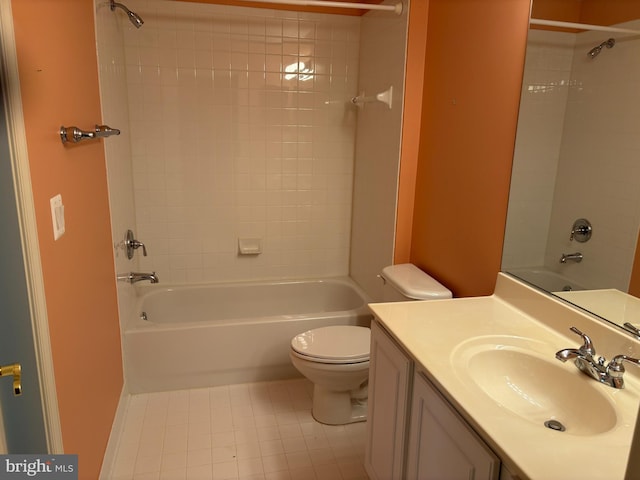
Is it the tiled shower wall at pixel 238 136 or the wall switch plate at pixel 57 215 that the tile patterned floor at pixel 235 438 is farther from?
the wall switch plate at pixel 57 215

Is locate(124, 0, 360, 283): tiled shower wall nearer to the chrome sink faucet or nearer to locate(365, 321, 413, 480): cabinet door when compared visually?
locate(365, 321, 413, 480): cabinet door

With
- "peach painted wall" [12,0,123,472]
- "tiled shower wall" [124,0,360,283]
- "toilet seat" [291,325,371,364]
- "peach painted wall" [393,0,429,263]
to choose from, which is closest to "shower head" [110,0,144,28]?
"tiled shower wall" [124,0,360,283]

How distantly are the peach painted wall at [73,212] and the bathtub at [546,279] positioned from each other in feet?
5.10

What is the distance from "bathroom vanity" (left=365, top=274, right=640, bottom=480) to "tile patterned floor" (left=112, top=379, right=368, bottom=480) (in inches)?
16.1

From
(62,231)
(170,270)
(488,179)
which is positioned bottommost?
(170,270)

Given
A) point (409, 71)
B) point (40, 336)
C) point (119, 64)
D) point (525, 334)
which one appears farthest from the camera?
point (119, 64)

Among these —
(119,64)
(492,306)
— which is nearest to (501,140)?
(492,306)

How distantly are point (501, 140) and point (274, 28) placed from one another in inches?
69.7

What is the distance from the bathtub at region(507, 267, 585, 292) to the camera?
4.96 ft

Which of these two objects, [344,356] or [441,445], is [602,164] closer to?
[441,445]

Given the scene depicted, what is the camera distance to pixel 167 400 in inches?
98.6

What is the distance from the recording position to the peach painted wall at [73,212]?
1192mm

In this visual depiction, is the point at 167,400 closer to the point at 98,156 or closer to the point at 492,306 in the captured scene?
the point at 98,156

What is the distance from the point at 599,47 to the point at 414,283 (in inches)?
47.7
